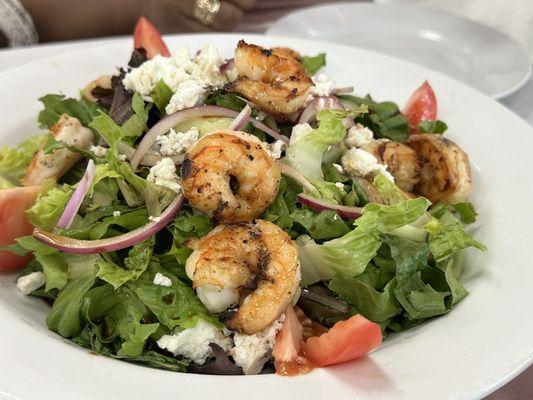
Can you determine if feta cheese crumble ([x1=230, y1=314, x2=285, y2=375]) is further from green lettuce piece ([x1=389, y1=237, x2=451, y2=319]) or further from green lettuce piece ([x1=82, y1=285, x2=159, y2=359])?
green lettuce piece ([x1=389, y1=237, x2=451, y2=319])

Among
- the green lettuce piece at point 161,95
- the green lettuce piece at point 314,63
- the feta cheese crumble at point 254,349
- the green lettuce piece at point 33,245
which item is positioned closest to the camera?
the feta cheese crumble at point 254,349

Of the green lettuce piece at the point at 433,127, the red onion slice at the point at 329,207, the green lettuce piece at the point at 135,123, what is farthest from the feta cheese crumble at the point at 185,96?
the green lettuce piece at the point at 433,127

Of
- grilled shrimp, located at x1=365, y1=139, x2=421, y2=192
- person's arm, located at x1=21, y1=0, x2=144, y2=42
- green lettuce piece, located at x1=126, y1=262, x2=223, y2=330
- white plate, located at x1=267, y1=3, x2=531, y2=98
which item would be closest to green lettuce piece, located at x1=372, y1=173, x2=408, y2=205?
grilled shrimp, located at x1=365, y1=139, x2=421, y2=192

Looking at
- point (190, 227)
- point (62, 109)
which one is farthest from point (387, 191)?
point (62, 109)

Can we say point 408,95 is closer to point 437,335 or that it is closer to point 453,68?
point 453,68

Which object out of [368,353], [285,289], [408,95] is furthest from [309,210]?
[408,95]

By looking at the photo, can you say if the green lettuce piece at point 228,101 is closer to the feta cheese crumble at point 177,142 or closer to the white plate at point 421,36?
the feta cheese crumble at point 177,142

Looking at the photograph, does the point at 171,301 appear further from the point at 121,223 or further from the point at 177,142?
the point at 177,142

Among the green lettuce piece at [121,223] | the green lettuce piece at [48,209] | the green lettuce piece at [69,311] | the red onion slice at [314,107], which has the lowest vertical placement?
the green lettuce piece at [69,311]
